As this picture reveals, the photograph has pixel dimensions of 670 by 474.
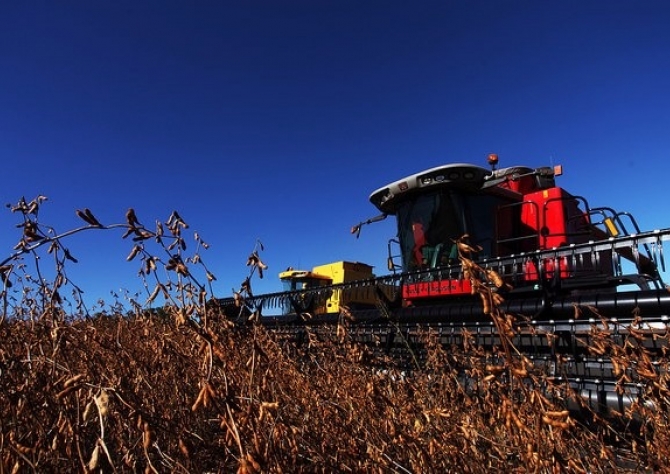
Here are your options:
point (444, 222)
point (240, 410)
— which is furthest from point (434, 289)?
point (240, 410)

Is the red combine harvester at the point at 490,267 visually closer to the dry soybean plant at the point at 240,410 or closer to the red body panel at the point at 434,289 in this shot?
the red body panel at the point at 434,289

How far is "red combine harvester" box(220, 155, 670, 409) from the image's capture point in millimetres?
3275

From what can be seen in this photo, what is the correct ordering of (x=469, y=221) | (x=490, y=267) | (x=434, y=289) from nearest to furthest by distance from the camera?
1. (x=490, y=267)
2. (x=434, y=289)
3. (x=469, y=221)

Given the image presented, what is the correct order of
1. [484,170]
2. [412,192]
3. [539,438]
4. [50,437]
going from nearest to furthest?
[539,438]
[50,437]
[484,170]
[412,192]

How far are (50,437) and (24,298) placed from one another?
2.67 feet

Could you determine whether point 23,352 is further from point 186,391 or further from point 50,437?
point 186,391

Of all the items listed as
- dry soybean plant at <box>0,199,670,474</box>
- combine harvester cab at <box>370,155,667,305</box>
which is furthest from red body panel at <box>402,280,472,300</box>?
dry soybean plant at <box>0,199,670,474</box>

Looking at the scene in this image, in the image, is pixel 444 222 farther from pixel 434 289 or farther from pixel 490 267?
pixel 490 267

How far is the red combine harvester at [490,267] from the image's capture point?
10.7 ft

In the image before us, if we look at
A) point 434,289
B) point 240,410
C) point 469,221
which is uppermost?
point 469,221

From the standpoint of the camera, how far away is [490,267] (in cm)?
415

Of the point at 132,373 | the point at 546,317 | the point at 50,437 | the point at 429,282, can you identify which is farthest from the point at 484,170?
the point at 50,437

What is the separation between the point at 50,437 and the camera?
1.18 m

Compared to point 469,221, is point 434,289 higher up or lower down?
lower down
